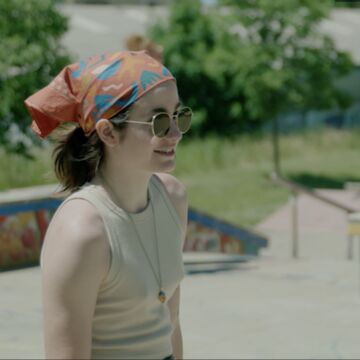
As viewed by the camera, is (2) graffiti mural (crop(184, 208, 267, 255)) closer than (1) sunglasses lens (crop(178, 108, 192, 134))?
No

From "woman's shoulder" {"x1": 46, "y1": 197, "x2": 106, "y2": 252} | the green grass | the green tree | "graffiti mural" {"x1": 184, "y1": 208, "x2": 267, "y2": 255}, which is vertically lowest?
the green grass

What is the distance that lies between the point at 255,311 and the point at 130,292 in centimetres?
447

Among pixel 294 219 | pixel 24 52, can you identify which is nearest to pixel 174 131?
pixel 294 219

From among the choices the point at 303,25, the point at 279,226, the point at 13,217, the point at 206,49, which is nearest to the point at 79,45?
the point at 206,49

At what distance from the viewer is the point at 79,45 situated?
35.8m

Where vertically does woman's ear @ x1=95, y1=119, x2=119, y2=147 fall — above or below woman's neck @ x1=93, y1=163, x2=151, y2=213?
above

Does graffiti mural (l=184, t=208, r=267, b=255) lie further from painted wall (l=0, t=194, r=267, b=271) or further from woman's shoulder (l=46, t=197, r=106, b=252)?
woman's shoulder (l=46, t=197, r=106, b=252)

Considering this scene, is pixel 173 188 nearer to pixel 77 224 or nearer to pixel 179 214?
pixel 179 214

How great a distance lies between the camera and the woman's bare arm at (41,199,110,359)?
2.11 m

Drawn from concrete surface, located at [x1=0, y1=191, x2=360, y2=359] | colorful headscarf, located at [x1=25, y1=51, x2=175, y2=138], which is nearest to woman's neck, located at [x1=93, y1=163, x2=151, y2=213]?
colorful headscarf, located at [x1=25, y1=51, x2=175, y2=138]

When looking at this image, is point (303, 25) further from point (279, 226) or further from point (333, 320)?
point (333, 320)

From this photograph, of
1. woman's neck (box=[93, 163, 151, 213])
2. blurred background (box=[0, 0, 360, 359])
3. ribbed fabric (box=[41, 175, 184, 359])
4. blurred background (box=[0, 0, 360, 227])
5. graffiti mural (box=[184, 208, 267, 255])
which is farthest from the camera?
blurred background (box=[0, 0, 360, 227])

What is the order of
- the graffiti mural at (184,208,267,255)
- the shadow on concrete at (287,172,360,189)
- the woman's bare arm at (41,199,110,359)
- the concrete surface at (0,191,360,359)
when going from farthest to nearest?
the shadow on concrete at (287,172,360,189) < the graffiti mural at (184,208,267,255) < the concrete surface at (0,191,360,359) < the woman's bare arm at (41,199,110,359)

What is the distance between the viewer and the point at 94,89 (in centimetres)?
226
